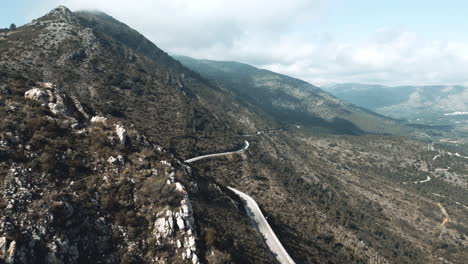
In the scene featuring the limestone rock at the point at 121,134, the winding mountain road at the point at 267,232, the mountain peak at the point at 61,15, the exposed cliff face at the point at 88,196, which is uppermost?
the mountain peak at the point at 61,15

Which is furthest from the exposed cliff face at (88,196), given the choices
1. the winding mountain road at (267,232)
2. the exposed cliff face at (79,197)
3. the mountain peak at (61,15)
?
the mountain peak at (61,15)

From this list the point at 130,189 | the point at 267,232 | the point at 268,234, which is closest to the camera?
the point at 130,189

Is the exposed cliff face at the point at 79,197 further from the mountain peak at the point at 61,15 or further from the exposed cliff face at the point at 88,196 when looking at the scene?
the mountain peak at the point at 61,15

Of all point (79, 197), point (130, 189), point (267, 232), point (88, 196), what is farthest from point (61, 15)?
point (267, 232)

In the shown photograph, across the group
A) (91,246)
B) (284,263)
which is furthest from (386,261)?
(91,246)

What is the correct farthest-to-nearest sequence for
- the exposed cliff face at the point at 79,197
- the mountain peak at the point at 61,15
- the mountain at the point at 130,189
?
the mountain peak at the point at 61,15
the mountain at the point at 130,189
the exposed cliff face at the point at 79,197

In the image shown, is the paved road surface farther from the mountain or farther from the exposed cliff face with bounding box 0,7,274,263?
the exposed cliff face with bounding box 0,7,274,263

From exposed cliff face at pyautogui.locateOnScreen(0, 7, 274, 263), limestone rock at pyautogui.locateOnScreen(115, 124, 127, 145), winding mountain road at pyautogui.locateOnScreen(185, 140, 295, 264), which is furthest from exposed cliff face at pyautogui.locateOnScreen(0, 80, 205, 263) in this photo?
winding mountain road at pyautogui.locateOnScreen(185, 140, 295, 264)

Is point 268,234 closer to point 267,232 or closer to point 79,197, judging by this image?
point 267,232

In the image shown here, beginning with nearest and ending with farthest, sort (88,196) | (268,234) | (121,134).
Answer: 1. (88,196)
2. (121,134)
3. (268,234)

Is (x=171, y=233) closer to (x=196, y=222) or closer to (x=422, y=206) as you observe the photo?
(x=196, y=222)

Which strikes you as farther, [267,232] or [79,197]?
[267,232]
